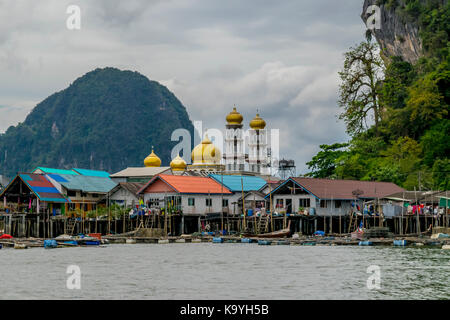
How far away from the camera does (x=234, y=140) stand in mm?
99812

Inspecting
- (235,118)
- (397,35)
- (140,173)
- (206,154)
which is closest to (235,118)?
(235,118)

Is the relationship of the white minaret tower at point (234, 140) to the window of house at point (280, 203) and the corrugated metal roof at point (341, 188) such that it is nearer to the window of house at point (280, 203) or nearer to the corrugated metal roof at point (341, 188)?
the corrugated metal roof at point (341, 188)

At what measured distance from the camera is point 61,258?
41781 mm

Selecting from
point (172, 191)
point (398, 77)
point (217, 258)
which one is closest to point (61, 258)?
point (217, 258)

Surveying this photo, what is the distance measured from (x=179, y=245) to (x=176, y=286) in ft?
80.2

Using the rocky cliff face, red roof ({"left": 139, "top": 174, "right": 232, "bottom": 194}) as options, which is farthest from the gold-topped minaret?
red roof ({"left": 139, "top": 174, "right": 232, "bottom": 194})

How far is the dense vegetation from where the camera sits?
6912cm

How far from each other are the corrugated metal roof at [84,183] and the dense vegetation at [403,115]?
2112 cm

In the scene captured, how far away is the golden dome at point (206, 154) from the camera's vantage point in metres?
93.8

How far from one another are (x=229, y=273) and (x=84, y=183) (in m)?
42.4

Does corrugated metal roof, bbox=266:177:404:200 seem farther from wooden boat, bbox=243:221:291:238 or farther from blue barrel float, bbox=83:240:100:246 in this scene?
blue barrel float, bbox=83:240:100:246

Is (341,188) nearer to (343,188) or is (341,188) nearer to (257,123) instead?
(343,188)

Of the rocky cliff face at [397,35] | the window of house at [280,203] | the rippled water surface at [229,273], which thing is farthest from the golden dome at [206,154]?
the rippled water surface at [229,273]
